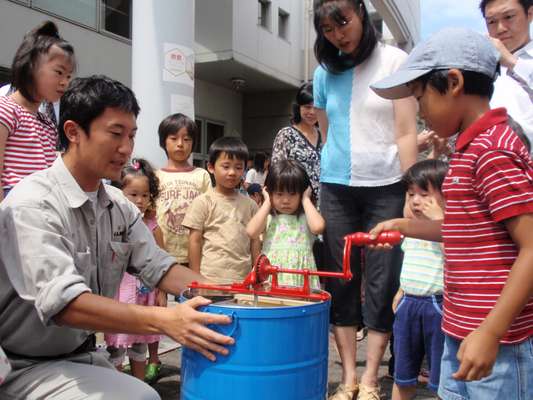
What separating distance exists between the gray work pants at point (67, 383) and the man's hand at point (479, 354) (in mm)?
833

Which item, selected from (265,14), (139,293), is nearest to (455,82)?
(139,293)

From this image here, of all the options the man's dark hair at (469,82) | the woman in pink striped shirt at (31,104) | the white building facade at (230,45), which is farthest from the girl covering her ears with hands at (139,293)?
the white building facade at (230,45)

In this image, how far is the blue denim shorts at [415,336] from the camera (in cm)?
241

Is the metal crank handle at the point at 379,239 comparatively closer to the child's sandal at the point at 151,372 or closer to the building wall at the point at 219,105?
the child's sandal at the point at 151,372

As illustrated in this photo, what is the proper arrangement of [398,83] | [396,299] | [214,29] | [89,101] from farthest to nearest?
[214,29]
[396,299]
[89,101]
[398,83]

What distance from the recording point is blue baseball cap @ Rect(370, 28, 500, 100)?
4.74 feet

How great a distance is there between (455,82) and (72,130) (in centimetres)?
114

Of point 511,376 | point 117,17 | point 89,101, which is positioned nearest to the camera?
point 511,376

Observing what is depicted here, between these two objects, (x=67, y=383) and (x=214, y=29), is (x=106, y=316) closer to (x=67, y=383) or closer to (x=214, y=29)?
(x=67, y=383)

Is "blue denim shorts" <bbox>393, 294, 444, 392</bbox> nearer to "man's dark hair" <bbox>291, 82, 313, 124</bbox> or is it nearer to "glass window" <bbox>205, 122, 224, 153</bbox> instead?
"man's dark hair" <bbox>291, 82, 313, 124</bbox>

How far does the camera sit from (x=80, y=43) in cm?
867

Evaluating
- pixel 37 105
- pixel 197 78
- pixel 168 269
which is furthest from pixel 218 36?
pixel 168 269

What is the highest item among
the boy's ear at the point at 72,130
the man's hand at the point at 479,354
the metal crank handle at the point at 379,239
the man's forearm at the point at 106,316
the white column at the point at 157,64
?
the white column at the point at 157,64

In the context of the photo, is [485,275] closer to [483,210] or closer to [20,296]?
[483,210]
